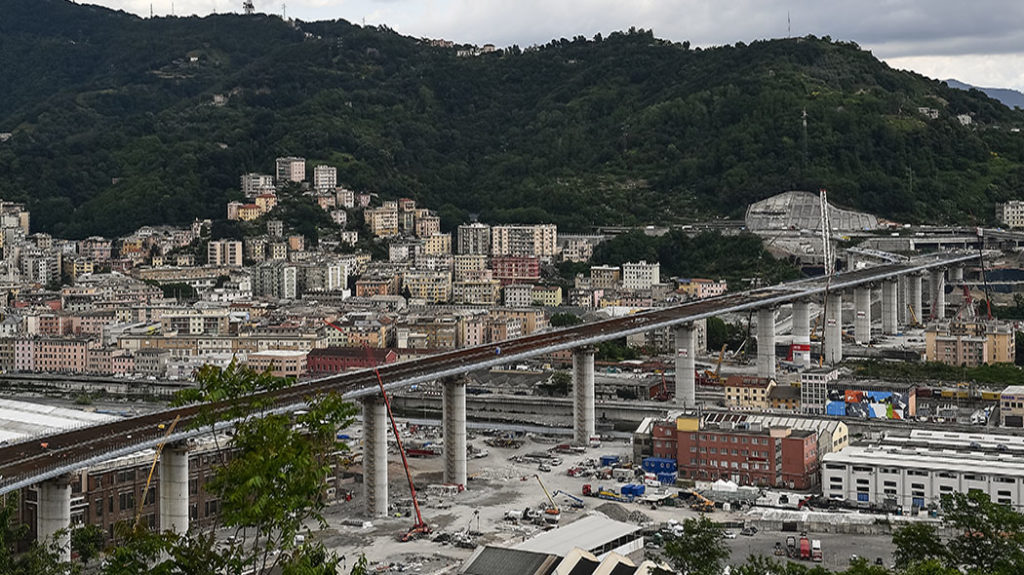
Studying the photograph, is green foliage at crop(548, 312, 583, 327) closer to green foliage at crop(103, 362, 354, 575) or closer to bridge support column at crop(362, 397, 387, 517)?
bridge support column at crop(362, 397, 387, 517)

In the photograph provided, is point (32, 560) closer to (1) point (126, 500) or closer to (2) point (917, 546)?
(1) point (126, 500)

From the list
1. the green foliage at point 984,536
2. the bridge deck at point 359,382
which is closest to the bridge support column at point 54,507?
the bridge deck at point 359,382

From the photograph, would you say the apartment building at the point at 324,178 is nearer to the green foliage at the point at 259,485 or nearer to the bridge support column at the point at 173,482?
the bridge support column at the point at 173,482

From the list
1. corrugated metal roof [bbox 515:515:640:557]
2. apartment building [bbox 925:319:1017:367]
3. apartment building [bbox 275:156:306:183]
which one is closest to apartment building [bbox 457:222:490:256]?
apartment building [bbox 275:156:306:183]

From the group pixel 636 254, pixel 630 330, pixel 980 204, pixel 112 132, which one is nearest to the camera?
pixel 630 330

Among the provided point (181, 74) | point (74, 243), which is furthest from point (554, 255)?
point (181, 74)

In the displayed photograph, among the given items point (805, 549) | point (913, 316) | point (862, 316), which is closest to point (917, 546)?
point (805, 549)

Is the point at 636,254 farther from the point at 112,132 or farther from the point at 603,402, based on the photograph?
the point at 112,132
